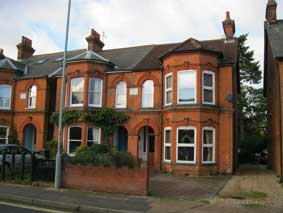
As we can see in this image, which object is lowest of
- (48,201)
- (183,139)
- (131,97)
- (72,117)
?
(48,201)

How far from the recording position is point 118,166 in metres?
12.6

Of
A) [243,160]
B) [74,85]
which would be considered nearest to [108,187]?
[74,85]

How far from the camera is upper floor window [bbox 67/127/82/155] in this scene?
71.4ft

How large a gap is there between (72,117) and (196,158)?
9027 mm

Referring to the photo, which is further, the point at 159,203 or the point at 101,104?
the point at 101,104

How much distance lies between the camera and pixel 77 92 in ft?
73.0

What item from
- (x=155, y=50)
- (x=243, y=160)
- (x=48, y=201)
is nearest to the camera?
(x=48, y=201)

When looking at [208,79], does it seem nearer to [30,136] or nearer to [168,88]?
[168,88]

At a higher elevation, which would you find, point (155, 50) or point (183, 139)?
point (155, 50)

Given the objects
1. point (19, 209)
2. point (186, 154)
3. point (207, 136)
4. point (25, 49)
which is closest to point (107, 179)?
point (19, 209)

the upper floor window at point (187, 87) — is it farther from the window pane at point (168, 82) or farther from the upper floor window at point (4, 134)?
the upper floor window at point (4, 134)

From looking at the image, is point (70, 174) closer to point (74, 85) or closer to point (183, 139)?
point (183, 139)

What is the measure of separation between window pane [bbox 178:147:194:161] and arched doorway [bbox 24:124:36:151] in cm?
1397

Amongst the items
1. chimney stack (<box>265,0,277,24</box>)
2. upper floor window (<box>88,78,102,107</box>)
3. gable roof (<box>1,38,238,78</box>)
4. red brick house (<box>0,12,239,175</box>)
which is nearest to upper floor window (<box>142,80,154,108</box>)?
red brick house (<box>0,12,239,175</box>)
